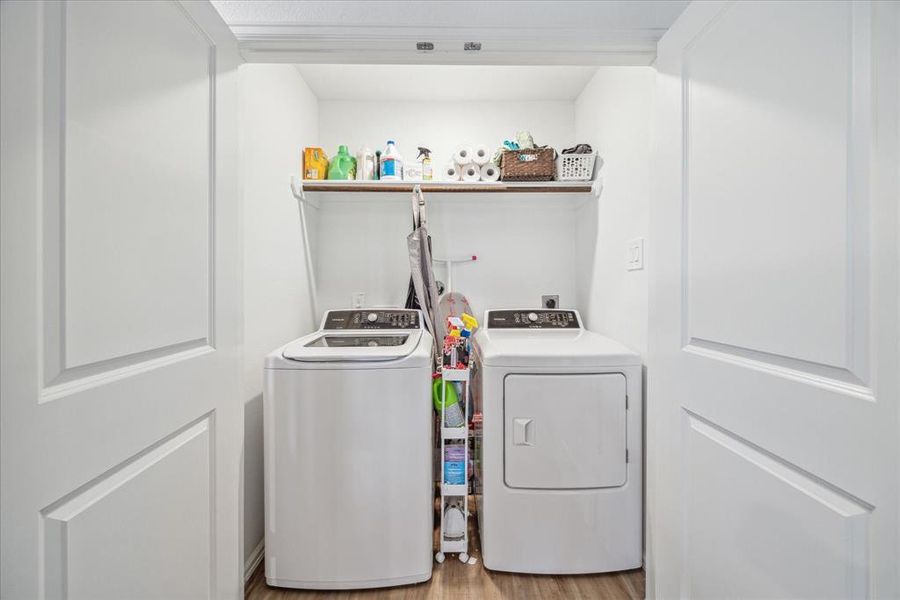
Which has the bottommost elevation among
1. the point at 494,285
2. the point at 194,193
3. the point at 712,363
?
the point at 712,363

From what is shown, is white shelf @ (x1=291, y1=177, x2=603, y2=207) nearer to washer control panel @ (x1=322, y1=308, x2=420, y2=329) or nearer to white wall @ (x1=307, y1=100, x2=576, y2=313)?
white wall @ (x1=307, y1=100, x2=576, y2=313)

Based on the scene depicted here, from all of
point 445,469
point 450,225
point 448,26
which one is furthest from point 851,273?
point 450,225

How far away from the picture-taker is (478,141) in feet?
8.41

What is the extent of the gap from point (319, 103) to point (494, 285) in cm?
167

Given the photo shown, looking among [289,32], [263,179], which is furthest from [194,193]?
[263,179]

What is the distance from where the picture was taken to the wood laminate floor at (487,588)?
153cm

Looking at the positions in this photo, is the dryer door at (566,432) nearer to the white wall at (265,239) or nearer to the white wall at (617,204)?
the white wall at (617,204)

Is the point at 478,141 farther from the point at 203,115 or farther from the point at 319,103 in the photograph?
the point at 203,115

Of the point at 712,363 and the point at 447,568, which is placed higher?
the point at 712,363

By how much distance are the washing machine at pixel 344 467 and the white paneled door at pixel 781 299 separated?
906 mm

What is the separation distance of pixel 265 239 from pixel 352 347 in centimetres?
66

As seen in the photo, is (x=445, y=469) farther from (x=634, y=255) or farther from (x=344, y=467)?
(x=634, y=255)

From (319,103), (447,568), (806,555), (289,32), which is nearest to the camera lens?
(806,555)

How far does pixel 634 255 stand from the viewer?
68.6 inches
